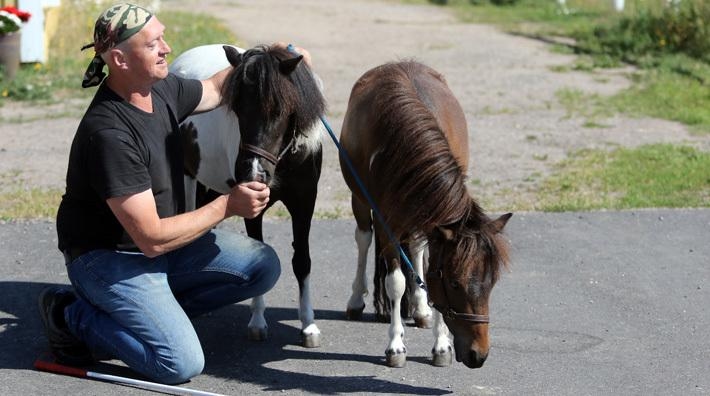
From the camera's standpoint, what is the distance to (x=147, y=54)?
15.5 feet

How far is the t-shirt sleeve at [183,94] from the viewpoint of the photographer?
5.24 metres

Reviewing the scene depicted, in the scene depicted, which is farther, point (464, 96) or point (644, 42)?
point (644, 42)

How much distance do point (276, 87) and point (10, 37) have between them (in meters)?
8.33

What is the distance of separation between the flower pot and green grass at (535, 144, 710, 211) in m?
6.37

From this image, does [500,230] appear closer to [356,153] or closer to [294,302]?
[356,153]

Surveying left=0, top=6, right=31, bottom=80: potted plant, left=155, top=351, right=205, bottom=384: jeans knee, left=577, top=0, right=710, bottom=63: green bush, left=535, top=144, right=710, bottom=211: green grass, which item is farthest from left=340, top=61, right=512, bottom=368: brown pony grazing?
left=577, top=0, right=710, bottom=63: green bush

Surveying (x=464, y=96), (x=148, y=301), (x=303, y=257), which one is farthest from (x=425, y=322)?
(x=464, y=96)

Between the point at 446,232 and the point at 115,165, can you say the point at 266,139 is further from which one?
the point at 446,232

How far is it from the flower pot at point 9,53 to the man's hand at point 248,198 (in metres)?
8.34

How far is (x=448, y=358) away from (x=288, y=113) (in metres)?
1.40

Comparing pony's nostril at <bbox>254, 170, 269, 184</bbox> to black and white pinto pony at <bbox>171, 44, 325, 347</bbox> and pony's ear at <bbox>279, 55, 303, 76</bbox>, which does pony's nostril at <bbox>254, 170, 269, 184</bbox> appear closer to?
black and white pinto pony at <bbox>171, 44, 325, 347</bbox>

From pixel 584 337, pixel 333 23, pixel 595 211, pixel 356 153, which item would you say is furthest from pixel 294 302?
pixel 333 23

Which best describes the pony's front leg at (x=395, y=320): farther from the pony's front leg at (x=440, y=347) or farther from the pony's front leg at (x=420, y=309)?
the pony's front leg at (x=420, y=309)

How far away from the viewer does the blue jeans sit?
472 centimetres
